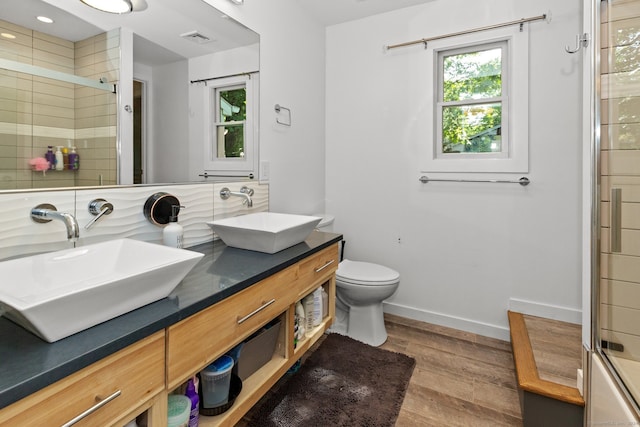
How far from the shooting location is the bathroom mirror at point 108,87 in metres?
1.04

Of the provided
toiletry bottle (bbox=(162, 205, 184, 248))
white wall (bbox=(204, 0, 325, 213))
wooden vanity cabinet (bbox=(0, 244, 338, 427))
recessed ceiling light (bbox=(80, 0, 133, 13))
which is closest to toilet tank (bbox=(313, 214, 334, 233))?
white wall (bbox=(204, 0, 325, 213))

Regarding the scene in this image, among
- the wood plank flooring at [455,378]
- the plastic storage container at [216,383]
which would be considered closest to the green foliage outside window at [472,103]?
the wood plank flooring at [455,378]

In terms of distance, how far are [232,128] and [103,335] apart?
1.40 metres

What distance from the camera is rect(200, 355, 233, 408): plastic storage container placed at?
Answer: 1.17 m

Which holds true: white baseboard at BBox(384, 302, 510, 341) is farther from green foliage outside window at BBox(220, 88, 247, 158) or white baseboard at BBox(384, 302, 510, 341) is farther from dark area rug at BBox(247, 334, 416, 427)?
green foliage outside window at BBox(220, 88, 247, 158)

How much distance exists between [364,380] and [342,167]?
5.42ft

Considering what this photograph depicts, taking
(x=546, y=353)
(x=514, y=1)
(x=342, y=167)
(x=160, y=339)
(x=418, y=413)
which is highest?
(x=514, y=1)

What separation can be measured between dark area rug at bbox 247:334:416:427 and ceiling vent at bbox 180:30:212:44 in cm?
183

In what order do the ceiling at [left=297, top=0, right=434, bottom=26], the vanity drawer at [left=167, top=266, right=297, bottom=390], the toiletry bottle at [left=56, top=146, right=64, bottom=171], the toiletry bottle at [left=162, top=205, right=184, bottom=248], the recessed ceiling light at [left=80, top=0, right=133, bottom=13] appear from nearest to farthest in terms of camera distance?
the vanity drawer at [left=167, top=266, right=297, bottom=390], the toiletry bottle at [left=56, top=146, right=64, bottom=171], the recessed ceiling light at [left=80, top=0, right=133, bottom=13], the toiletry bottle at [left=162, top=205, right=184, bottom=248], the ceiling at [left=297, top=0, right=434, bottom=26]

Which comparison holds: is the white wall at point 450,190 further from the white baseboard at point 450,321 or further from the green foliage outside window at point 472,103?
the green foliage outside window at point 472,103

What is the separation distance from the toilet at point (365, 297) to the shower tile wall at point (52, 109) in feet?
4.94

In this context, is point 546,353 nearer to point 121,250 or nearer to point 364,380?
point 364,380

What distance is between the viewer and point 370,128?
2.72 m

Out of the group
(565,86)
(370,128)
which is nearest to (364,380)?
(370,128)
